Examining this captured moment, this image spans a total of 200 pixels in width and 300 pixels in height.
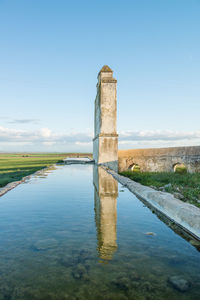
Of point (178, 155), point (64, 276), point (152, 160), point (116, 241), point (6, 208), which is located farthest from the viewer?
point (152, 160)

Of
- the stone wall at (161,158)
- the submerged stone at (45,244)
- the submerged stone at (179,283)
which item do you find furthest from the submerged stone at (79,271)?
the stone wall at (161,158)

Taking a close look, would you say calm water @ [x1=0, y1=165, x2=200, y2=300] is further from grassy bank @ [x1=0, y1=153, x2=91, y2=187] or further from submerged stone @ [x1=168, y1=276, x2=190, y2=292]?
grassy bank @ [x1=0, y1=153, x2=91, y2=187]

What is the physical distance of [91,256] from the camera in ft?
10.2

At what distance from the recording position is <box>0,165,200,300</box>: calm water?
2.39 metres

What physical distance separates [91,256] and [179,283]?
3.77ft

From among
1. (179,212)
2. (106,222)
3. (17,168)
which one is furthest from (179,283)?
(17,168)

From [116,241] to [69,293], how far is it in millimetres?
1456

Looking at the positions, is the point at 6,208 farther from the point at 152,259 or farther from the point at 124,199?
the point at 152,259

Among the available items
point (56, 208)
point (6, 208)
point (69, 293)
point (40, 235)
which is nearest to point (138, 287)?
point (69, 293)

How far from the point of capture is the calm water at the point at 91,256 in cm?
239

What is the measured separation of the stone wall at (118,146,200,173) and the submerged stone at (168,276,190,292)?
14180mm

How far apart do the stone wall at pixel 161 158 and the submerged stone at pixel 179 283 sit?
14180 mm

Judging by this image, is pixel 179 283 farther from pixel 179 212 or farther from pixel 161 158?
pixel 161 158

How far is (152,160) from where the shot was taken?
19.5 m
